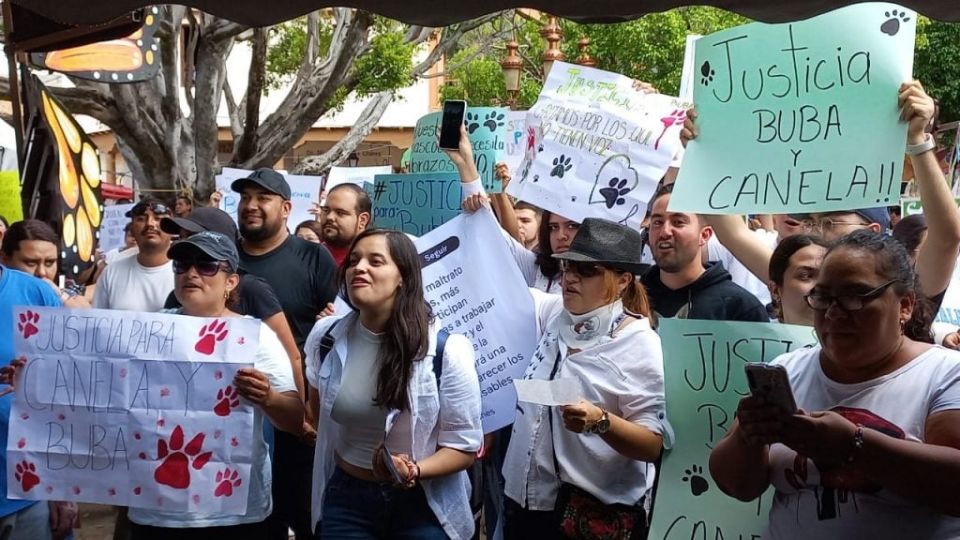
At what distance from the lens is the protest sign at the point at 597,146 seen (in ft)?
19.1

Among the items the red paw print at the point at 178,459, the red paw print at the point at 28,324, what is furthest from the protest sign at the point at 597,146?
the red paw print at the point at 28,324

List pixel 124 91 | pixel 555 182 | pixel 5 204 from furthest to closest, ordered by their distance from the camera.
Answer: pixel 124 91 → pixel 5 204 → pixel 555 182

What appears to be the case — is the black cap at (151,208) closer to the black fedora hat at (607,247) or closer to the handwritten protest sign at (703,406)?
the black fedora hat at (607,247)

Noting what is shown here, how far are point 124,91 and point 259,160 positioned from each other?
2284 mm

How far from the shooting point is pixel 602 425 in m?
3.63

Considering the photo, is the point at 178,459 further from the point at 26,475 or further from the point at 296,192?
the point at 296,192

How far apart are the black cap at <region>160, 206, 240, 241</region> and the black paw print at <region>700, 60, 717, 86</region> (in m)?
2.44

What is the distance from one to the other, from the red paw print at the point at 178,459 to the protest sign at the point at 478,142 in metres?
2.82

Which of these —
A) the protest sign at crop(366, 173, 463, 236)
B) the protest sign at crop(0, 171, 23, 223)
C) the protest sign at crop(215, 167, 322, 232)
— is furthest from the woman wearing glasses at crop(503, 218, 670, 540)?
the protest sign at crop(0, 171, 23, 223)

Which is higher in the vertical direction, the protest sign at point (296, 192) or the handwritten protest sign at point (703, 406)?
the handwritten protest sign at point (703, 406)

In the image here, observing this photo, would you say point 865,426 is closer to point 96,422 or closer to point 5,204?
point 96,422

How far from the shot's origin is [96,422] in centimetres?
420

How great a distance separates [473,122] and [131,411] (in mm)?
3333

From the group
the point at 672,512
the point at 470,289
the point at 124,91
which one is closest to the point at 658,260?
the point at 470,289
